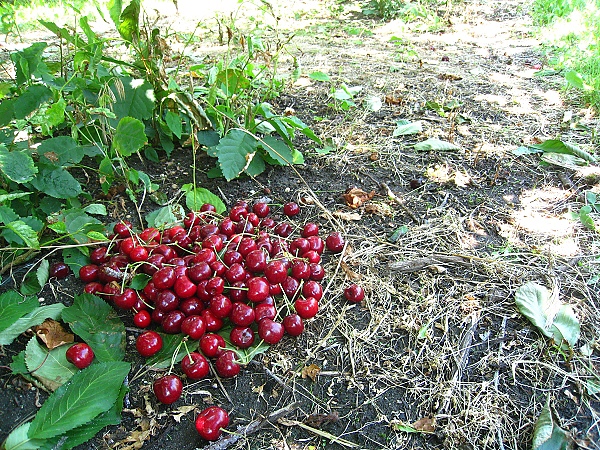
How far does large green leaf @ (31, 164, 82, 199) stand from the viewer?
1.92m

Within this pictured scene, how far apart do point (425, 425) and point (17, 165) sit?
5.55ft

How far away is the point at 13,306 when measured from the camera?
60.7 inches

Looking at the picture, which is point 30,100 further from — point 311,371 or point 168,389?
point 311,371

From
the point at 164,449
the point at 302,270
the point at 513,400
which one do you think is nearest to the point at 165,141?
the point at 302,270

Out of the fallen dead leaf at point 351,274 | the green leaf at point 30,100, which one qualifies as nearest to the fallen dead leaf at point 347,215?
the fallen dead leaf at point 351,274

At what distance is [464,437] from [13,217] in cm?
168

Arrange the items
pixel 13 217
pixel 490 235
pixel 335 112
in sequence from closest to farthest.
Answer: pixel 13 217, pixel 490 235, pixel 335 112

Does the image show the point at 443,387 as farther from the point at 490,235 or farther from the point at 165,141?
the point at 165,141

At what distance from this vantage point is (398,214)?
7.28 feet

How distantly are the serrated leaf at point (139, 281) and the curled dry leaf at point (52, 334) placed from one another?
26 centimetres

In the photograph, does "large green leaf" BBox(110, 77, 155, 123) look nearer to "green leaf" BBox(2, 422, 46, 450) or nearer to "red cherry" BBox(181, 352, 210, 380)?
"red cherry" BBox(181, 352, 210, 380)

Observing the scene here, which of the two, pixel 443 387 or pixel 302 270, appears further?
pixel 302 270

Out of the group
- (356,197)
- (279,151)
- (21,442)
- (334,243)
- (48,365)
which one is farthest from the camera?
(279,151)

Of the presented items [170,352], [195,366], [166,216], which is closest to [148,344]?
[170,352]
